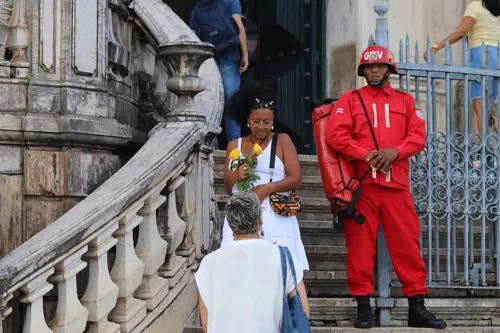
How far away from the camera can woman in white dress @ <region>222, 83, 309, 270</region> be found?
279 inches

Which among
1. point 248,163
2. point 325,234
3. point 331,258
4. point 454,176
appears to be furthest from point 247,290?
point 325,234

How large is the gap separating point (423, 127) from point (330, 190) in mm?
706

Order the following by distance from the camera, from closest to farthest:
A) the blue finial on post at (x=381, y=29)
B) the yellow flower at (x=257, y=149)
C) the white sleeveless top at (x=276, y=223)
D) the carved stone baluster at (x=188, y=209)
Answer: the yellow flower at (x=257, y=149), the white sleeveless top at (x=276, y=223), the carved stone baluster at (x=188, y=209), the blue finial on post at (x=381, y=29)

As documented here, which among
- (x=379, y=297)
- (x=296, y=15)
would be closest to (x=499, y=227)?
(x=379, y=297)

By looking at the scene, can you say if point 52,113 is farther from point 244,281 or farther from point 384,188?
point 244,281

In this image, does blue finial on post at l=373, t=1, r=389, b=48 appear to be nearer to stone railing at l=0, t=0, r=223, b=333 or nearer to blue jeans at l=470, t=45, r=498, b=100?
blue jeans at l=470, t=45, r=498, b=100

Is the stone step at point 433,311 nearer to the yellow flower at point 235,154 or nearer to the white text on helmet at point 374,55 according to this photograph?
the yellow flower at point 235,154

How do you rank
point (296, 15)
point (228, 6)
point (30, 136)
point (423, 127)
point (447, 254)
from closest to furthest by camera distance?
point (30, 136), point (423, 127), point (447, 254), point (228, 6), point (296, 15)

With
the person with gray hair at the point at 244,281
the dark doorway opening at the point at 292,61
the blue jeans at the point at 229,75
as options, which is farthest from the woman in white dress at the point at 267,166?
the dark doorway opening at the point at 292,61

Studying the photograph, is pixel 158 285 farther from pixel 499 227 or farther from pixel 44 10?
pixel 499 227

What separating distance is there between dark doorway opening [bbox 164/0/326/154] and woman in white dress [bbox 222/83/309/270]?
4.77m

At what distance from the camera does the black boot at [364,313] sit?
24.3 ft

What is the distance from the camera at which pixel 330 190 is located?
7.52 meters

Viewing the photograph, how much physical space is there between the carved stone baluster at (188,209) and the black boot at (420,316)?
1377mm
